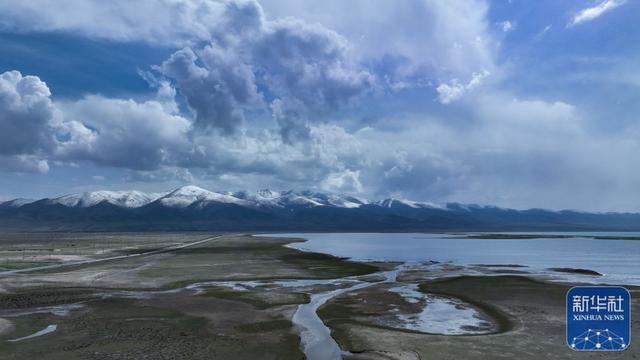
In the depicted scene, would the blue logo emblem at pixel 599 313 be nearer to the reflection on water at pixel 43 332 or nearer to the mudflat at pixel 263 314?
the mudflat at pixel 263 314

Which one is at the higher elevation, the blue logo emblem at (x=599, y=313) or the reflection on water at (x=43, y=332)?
the blue logo emblem at (x=599, y=313)

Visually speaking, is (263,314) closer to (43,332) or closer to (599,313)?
(43,332)

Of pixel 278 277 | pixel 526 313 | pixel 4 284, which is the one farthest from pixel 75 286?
pixel 526 313

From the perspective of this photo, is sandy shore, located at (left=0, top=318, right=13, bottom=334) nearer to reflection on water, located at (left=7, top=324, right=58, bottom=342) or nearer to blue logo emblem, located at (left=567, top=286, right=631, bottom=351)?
reflection on water, located at (left=7, top=324, right=58, bottom=342)

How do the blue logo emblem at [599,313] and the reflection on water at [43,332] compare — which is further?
the reflection on water at [43,332]

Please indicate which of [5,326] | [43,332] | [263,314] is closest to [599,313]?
[263,314]

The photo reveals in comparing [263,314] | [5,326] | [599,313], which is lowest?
[5,326]

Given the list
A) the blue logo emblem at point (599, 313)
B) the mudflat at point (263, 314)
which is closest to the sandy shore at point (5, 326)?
the mudflat at point (263, 314)

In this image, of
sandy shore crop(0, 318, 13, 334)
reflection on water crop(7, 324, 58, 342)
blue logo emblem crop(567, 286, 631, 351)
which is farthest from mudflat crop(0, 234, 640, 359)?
blue logo emblem crop(567, 286, 631, 351)

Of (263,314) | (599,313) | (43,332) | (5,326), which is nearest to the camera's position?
(599,313)
